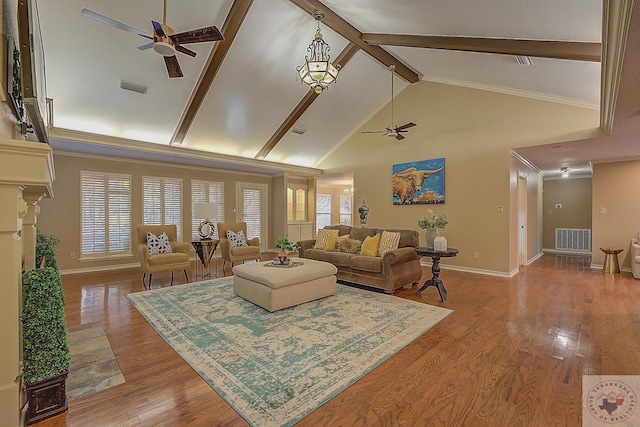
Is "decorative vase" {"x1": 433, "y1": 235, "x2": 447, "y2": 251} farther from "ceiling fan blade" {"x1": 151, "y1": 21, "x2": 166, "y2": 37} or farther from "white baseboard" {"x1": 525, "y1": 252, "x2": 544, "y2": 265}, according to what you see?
"white baseboard" {"x1": 525, "y1": 252, "x2": 544, "y2": 265}

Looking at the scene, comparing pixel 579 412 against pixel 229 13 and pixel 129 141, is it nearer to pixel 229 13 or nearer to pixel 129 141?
pixel 229 13

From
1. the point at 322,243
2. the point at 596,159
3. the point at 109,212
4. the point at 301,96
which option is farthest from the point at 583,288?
the point at 109,212

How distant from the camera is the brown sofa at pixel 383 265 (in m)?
4.24

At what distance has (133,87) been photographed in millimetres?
4801

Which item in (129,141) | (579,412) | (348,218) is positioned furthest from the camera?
(348,218)

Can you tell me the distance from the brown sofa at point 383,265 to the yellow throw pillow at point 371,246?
0.13 meters

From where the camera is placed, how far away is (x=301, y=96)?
6293 mm

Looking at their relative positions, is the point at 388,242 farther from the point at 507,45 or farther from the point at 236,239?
the point at 236,239

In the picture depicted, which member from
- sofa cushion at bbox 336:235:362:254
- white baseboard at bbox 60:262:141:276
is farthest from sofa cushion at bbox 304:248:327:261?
white baseboard at bbox 60:262:141:276

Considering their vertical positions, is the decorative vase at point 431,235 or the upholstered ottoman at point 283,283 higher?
the decorative vase at point 431,235

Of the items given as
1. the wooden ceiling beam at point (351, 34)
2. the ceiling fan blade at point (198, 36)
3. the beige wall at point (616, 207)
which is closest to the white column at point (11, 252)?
the ceiling fan blade at point (198, 36)

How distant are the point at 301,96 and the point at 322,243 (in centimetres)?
324

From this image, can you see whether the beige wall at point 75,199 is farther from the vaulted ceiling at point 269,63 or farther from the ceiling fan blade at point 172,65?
the ceiling fan blade at point 172,65

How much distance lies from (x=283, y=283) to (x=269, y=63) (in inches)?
157
